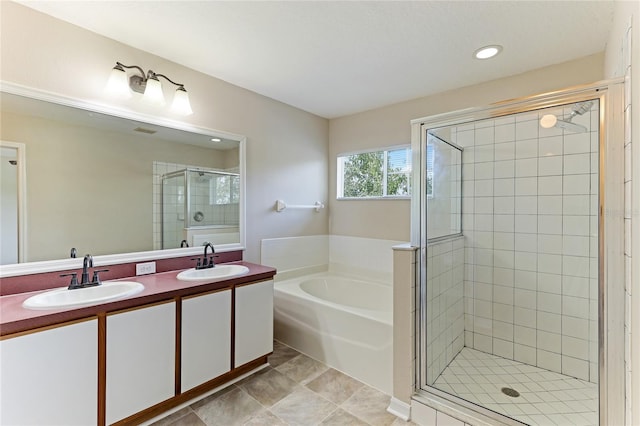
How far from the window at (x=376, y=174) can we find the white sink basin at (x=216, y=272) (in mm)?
A: 1734

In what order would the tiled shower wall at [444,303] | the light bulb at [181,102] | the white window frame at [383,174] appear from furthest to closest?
the white window frame at [383,174], the light bulb at [181,102], the tiled shower wall at [444,303]

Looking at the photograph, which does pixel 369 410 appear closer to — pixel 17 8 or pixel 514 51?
pixel 514 51

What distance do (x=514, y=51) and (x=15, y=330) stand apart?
3291mm

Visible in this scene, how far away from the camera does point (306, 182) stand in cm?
340

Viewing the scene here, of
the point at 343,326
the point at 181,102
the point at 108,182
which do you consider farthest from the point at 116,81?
the point at 343,326

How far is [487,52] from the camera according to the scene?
2.06 m

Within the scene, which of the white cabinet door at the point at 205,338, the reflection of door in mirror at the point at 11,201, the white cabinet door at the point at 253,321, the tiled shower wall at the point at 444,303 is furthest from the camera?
the white cabinet door at the point at 253,321

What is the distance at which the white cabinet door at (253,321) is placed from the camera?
2090 millimetres

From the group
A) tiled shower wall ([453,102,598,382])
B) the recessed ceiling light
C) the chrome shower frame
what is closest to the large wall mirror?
the recessed ceiling light

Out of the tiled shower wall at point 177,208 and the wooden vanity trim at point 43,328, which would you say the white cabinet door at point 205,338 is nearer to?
the wooden vanity trim at point 43,328

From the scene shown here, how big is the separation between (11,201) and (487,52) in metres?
3.19

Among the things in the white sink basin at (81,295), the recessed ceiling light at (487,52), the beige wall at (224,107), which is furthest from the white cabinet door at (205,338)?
the recessed ceiling light at (487,52)

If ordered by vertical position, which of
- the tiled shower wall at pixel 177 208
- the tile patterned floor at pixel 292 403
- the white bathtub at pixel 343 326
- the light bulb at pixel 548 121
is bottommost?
the tile patterned floor at pixel 292 403

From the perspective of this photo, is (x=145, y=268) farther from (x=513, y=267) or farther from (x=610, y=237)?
(x=513, y=267)
